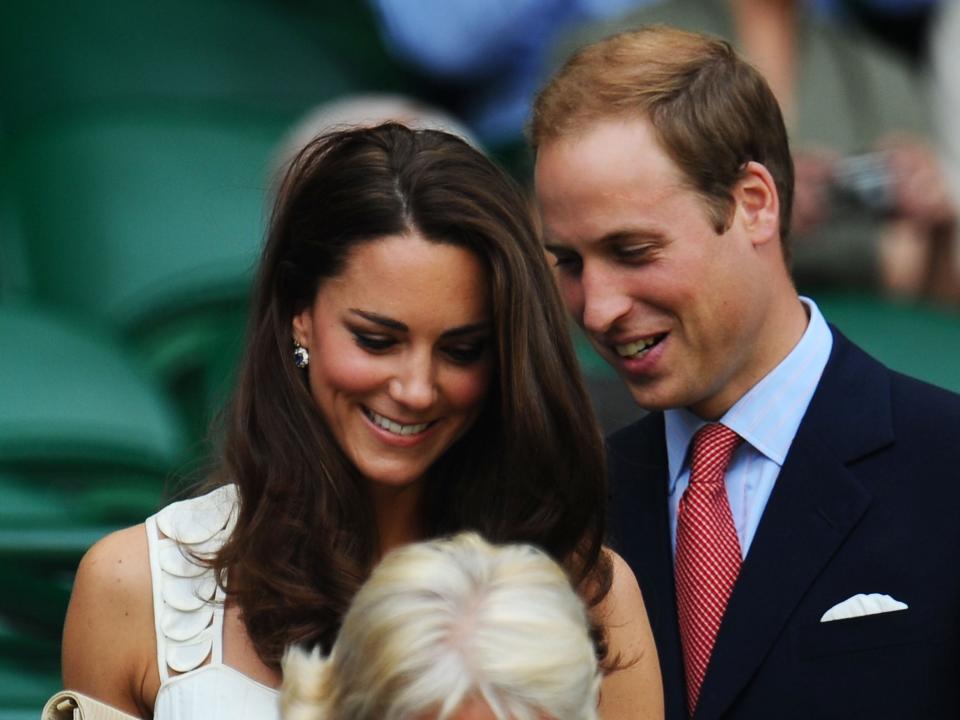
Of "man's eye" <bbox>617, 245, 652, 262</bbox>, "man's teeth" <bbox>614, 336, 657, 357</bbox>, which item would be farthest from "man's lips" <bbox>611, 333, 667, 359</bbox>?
"man's eye" <bbox>617, 245, 652, 262</bbox>

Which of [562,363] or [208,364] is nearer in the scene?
[562,363]

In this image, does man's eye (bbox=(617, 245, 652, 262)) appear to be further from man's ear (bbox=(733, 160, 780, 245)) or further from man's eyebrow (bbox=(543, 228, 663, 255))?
man's ear (bbox=(733, 160, 780, 245))

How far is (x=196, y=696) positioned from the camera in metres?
2.76

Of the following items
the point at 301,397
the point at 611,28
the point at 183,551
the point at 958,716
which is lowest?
the point at 958,716

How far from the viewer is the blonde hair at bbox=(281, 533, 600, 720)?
2.25 metres

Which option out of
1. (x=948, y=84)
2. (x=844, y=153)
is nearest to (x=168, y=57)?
(x=844, y=153)

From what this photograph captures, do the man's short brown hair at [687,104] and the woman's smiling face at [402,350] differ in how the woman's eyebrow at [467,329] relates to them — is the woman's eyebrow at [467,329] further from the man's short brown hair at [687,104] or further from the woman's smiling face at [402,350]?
the man's short brown hair at [687,104]

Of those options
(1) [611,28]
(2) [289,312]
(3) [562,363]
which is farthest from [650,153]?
(1) [611,28]

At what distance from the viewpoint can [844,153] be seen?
17.5 ft

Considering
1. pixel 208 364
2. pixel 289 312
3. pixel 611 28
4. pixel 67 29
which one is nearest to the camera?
pixel 289 312

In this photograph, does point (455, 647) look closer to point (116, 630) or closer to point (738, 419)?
point (116, 630)

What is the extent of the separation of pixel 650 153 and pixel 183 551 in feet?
3.29

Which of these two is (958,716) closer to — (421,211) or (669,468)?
(669,468)

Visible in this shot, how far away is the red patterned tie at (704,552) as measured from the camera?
122 inches
